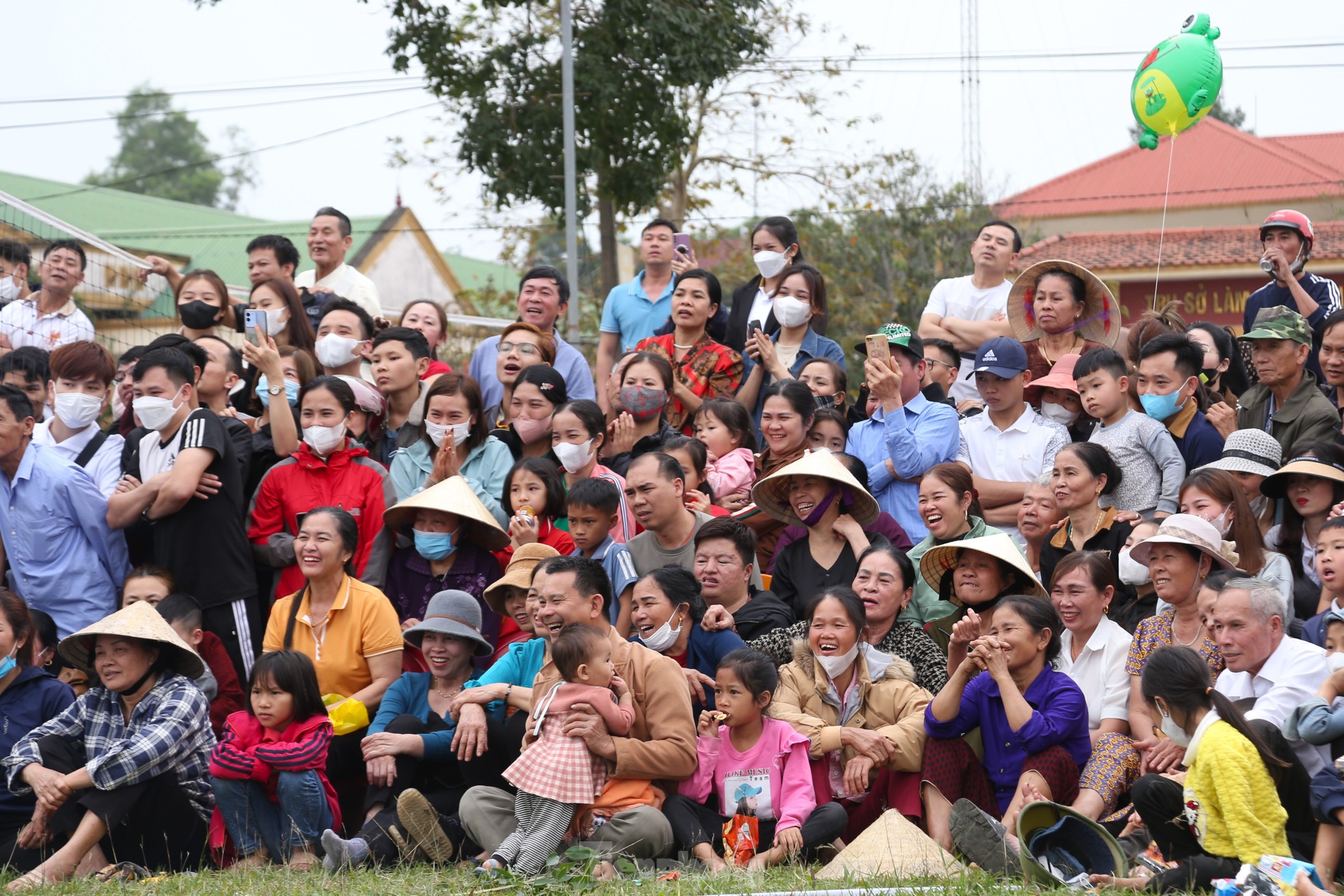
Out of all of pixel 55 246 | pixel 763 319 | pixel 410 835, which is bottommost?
pixel 410 835

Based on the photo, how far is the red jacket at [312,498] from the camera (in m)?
7.32

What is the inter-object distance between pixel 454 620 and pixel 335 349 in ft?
8.77

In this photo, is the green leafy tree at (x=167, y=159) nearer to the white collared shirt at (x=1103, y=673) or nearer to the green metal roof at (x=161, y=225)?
the green metal roof at (x=161, y=225)

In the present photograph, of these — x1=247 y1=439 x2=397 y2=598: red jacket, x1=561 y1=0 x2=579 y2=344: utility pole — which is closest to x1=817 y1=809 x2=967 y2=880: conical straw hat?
x1=247 y1=439 x2=397 y2=598: red jacket

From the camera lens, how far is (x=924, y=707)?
5984 mm

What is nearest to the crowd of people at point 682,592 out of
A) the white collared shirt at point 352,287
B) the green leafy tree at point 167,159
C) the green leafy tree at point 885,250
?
the white collared shirt at point 352,287

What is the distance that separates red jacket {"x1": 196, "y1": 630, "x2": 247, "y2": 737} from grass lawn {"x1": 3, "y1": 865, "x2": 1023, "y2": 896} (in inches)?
44.2

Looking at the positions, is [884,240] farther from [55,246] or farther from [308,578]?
[308,578]

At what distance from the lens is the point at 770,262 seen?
9.02 meters

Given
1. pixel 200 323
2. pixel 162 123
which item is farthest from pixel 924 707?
pixel 162 123

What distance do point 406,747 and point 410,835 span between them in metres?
0.39

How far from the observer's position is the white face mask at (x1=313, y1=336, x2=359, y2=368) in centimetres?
845

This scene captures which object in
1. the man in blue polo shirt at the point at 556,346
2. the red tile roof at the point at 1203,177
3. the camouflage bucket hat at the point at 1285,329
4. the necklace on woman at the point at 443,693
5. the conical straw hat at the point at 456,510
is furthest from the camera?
the red tile roof at the point at 1203,177

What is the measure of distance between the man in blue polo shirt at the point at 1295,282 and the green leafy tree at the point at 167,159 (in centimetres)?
7084
